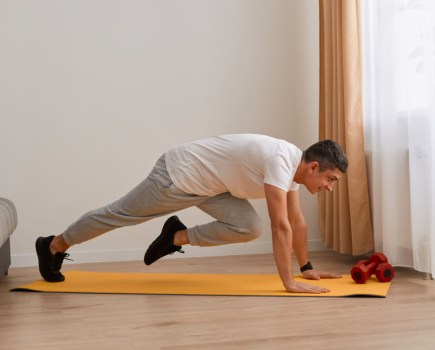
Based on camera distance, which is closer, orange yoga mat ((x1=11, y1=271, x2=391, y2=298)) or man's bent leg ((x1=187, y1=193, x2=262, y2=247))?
orange yoga mat ((x1=11, y1=271, x2=391, y2=298))

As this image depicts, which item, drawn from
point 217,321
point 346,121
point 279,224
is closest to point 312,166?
→ point 279,224

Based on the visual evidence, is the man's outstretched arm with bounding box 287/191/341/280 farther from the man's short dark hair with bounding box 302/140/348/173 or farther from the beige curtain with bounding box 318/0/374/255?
the beige curtain with bounding box 318/0/374/255

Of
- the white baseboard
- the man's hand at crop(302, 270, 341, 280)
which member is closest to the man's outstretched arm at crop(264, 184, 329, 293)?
the man's hand at crop(302, 270, 341, 280)

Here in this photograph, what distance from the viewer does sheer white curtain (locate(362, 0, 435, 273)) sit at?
313cm

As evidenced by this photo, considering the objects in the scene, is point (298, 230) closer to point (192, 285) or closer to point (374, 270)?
point (374, 270)

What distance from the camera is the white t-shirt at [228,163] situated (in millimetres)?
2883

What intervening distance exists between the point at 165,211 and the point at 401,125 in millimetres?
1230

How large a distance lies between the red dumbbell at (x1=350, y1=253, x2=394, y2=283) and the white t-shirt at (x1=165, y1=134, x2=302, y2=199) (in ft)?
Answer: 1.50

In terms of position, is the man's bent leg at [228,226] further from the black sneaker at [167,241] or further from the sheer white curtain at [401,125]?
the sheer white curtain at [401,125]

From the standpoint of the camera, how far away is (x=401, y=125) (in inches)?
133

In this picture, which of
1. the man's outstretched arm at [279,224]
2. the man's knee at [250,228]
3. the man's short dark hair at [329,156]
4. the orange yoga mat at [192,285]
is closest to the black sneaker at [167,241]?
the orange yoga mat at [192,285]

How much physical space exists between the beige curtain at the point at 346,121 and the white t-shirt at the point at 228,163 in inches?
29.1

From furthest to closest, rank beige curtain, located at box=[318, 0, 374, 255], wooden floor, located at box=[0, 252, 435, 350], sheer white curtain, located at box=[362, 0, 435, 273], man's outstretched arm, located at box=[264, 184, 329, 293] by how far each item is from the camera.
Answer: beige curtain, located at box=[318, 0, 374, 255] < sheer white curtain, located at box=[362, 0, 435, 273] < man's outstretched arm, located at box=[264, 184, 329, 293] < wooden floor, located at box=[0, 252, 435, 350]

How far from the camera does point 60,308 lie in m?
2.62
